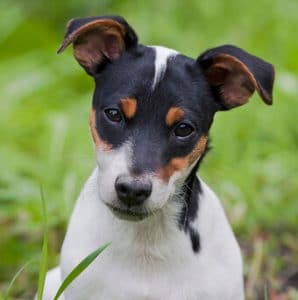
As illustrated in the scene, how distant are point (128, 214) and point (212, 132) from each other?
3.62 meters

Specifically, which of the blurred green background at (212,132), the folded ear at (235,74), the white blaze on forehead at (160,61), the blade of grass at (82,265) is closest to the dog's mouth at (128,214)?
the blade of grass at (82,265)

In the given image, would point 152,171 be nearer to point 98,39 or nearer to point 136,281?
point 136,281

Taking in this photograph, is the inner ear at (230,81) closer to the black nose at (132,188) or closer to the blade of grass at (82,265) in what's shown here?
the black nose at (132,188)

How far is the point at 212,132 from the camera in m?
8.57

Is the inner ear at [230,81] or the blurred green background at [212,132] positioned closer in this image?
the inner ear at [230,81]

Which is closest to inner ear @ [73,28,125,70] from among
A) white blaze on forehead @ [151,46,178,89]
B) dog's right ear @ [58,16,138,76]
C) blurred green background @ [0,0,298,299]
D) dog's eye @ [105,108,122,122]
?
dog's right ear @ [58,16,138,76]

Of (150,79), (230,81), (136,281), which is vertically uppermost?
(150,79)

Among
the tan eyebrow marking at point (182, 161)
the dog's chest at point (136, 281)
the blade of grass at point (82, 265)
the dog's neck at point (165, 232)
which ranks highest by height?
the tan eyebrow marking at point (182, 161)

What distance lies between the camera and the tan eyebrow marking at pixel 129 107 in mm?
5039

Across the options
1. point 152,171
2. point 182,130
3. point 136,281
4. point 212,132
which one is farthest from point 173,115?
point 212,132

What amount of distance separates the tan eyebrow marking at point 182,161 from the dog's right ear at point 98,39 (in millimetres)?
538

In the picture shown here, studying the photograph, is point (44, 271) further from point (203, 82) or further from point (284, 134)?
point (284, 134)

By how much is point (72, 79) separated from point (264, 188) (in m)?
2.67

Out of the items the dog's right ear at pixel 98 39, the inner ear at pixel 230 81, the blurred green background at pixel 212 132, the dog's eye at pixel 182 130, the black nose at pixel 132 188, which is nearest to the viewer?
the black nose at pixel 132 188
